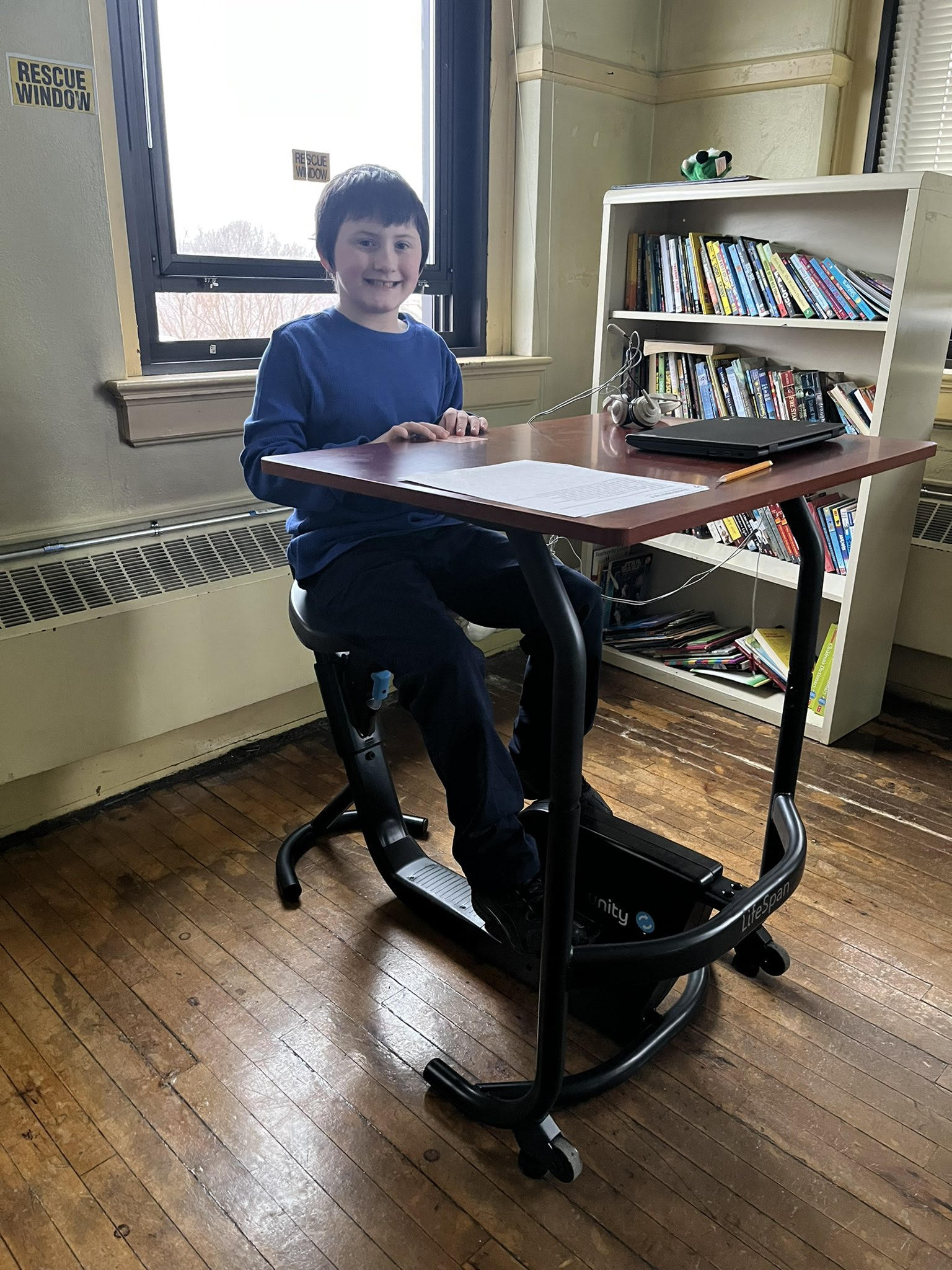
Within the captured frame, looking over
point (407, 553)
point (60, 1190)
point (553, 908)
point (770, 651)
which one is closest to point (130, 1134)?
point (60, 1190)

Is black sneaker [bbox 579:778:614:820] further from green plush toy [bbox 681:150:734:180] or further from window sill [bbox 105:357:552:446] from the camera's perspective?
green plush toy [bbox 681:150:734:180]

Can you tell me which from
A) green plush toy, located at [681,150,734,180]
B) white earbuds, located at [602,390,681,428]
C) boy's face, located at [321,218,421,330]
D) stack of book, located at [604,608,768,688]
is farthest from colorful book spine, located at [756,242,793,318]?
boy's face, located at [321,218,421,330]

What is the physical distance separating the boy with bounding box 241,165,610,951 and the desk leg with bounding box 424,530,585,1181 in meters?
0.21

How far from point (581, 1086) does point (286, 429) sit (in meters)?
1.07

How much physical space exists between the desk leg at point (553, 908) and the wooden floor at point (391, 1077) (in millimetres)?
42

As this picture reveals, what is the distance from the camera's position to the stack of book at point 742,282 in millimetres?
2342

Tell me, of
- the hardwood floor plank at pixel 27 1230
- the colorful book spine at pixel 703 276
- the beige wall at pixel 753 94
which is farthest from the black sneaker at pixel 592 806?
the beige wall at pixel 753 94

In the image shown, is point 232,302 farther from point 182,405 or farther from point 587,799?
point 587,799

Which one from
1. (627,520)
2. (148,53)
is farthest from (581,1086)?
(148,53)

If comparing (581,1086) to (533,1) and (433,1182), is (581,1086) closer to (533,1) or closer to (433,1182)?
(433,1182)

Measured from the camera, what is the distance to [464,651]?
142cm

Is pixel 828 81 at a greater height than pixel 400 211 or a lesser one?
greater

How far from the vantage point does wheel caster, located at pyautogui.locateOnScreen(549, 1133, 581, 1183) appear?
4.07 ft

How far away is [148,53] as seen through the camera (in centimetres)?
199
